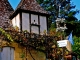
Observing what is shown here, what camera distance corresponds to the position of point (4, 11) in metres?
17.3

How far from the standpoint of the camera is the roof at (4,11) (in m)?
16.4

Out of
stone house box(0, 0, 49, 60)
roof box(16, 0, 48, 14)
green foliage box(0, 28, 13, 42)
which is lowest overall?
green foliage box(0, 28, 13, 42)

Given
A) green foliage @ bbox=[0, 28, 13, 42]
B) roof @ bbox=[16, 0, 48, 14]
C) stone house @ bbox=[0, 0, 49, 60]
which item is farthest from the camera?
roof @ bbox=[16, 0, 48, 14]

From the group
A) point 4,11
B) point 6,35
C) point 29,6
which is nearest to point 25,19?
point 29,6

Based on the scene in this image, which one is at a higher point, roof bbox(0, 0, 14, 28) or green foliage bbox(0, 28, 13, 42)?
roof bbox(0, 0, 14, 28)

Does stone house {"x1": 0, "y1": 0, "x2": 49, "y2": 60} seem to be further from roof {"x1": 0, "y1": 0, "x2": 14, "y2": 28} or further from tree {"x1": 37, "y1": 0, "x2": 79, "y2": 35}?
tree {"x1": 37, "y1": 0, "x2": 79, "y2": 35}

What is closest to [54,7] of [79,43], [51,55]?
[79,43]

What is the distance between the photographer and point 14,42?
14219 millimetres

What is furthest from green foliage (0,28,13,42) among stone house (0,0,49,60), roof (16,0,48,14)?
roof (16,0,48,14)

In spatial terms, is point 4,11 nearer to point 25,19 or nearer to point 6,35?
point 25,19

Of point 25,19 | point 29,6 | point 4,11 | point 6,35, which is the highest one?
point 29,6

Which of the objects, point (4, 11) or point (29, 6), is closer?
point (29, 6)

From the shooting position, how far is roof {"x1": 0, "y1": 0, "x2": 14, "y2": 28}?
16370 mm

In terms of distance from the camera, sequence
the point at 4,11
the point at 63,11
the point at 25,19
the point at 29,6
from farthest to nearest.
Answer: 1. the point at 63,11
2. the point at 4,11
3. the point at 29,6
4. the point at 25,19
